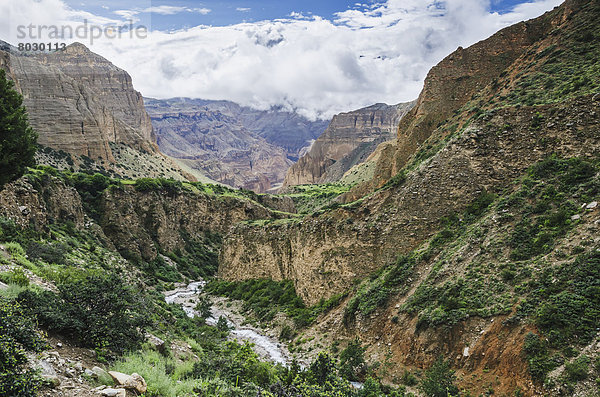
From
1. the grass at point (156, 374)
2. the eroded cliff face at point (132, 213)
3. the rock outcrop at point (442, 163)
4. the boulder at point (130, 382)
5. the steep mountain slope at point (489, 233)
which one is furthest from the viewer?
the eroded cliff face at point (132, 213)

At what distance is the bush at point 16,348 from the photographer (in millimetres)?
5902

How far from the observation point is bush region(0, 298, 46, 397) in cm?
590

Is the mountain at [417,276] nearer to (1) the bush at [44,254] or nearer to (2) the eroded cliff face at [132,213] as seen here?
(1) the bush at [44,254]

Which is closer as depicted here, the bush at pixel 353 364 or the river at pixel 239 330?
the bush at pixel 353 364

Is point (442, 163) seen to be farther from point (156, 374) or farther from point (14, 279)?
point (14, 279)

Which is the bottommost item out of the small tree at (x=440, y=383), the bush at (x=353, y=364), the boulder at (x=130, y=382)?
the bush at (x=353, y=364)

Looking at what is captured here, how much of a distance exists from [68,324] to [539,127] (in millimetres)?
26395

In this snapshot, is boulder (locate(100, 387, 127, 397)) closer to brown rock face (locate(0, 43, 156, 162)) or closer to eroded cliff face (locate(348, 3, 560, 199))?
eroded cliff face (locate(348, 3, 560, 199))

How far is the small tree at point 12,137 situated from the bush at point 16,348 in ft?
33.9

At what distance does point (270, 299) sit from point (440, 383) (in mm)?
25162

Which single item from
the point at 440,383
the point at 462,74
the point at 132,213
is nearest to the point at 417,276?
the point at 440,383

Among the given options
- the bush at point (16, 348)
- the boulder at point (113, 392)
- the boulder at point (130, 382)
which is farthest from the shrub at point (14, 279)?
the boulder at point (113, 392)

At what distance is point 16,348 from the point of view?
6.78 meters

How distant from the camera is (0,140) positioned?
1548 centimetres
